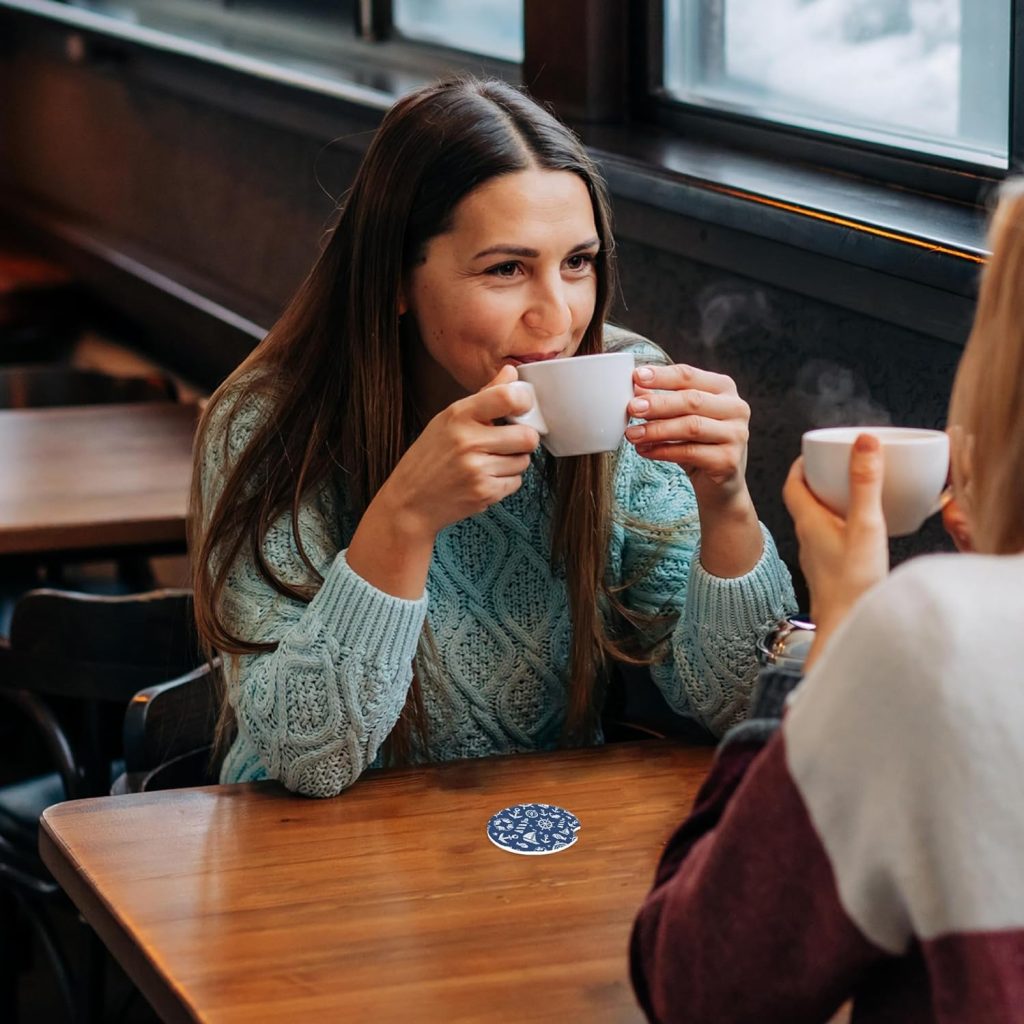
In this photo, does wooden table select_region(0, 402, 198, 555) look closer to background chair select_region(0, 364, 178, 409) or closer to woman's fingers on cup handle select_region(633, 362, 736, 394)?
background chair select_region(0, 364, 178, 409)

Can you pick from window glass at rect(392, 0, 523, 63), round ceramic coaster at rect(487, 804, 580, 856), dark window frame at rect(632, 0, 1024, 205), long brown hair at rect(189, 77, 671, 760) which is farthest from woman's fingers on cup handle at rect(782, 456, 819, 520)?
window glass at rect(392, 0, 523, 63)

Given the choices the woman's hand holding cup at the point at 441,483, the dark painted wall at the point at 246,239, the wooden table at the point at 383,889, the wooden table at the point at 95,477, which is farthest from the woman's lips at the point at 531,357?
the wooden table at the point at 95,477

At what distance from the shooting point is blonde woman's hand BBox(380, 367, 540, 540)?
1377 mm

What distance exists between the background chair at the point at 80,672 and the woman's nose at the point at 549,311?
76 cm

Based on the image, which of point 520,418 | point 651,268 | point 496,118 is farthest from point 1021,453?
point 651,268

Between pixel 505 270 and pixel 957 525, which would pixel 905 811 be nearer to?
pixel 957 525

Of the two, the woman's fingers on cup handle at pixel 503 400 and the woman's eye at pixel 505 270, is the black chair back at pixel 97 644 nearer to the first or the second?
the woman's eye at pixel 505 270

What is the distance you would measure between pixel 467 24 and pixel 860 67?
130 cm

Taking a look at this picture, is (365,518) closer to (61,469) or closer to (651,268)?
(651,268)

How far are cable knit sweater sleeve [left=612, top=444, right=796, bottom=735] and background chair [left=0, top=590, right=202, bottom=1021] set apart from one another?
2.25ft

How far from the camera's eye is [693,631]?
5.26 feet

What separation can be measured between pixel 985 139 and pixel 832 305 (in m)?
0.28

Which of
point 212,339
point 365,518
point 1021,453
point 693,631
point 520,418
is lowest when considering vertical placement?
point 212,339

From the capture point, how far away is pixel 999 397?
0.86 metres
